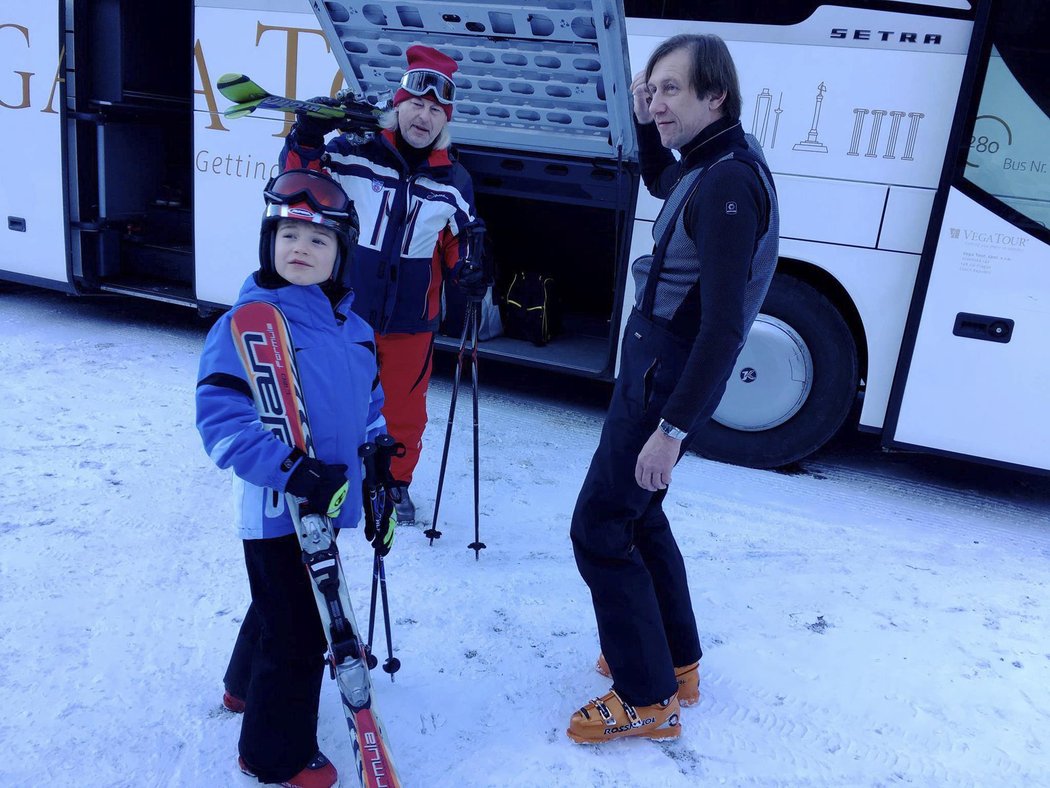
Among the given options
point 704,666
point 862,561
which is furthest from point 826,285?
point 704,666

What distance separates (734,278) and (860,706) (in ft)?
4.78

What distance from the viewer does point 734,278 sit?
1893 millimetres

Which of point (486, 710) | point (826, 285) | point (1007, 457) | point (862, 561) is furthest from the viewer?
point (826, 285)

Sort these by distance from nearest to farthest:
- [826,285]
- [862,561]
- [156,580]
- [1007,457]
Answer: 1. [156,580]
2. [862,561]
3. [1007,457]
4. [826,285]

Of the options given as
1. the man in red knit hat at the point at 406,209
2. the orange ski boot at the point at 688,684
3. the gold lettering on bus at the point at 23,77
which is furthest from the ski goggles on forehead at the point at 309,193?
the gold lettering on bus at the point at 23,77

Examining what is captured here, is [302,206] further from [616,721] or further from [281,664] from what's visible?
[616,721]

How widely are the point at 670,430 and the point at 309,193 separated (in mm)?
973

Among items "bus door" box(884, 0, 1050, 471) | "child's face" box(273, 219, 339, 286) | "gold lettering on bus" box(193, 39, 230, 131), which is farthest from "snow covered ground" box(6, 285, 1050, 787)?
"gold lettering on bus" box(193, 39, 230, 131)

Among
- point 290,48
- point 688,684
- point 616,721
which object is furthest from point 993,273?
point 290,48

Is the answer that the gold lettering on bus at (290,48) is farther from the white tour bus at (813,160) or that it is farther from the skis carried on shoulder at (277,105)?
the skis carried on shoulder at (277,105)

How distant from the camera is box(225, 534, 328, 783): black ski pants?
6.32 feet

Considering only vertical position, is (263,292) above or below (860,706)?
above

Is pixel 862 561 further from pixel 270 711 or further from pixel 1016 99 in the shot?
pixel 270 711

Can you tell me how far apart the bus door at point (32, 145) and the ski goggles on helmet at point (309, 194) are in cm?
436
